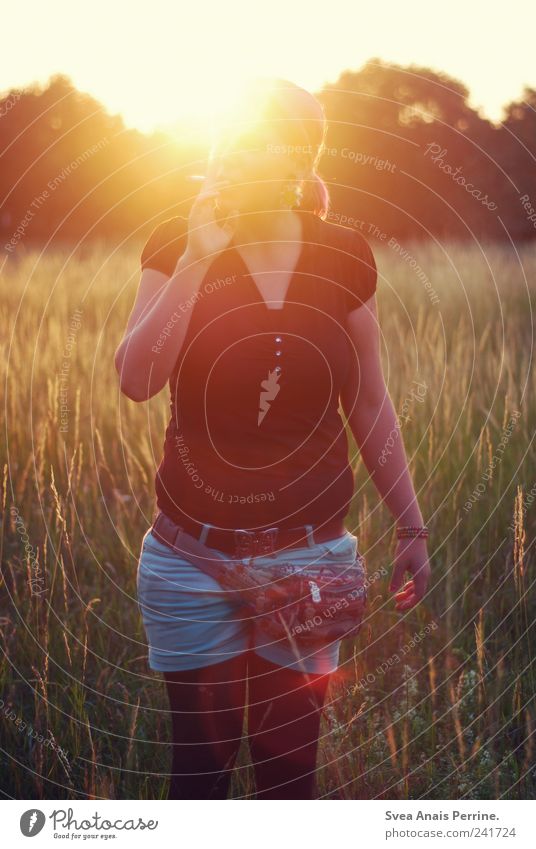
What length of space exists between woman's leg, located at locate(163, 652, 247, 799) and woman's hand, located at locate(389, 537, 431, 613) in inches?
17.2

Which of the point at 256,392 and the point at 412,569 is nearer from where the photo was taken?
the point at 256,392

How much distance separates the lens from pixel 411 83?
5.10 metres

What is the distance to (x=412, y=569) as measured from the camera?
2.08 meters

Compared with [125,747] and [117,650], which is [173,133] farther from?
[125,747]

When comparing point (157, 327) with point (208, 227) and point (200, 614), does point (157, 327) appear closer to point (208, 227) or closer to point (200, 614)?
point (208, 227)

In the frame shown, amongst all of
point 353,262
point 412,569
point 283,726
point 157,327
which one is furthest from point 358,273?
point 283,726

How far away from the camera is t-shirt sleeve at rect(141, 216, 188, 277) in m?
1.74

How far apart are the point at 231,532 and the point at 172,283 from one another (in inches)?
21.7

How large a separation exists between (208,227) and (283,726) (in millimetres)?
1169

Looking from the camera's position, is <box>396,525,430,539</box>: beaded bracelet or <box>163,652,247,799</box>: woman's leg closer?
<box>163,652,247,799</box>: woman's leg

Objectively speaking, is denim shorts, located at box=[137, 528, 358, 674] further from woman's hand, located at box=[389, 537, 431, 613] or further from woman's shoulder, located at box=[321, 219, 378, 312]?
woman's shoulder, located at box=[321, 219, 378, 312]

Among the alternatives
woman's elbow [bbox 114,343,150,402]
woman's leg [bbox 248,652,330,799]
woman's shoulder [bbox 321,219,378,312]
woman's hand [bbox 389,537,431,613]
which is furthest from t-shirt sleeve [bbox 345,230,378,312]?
woman's leg [bbox 248,652,330,799]

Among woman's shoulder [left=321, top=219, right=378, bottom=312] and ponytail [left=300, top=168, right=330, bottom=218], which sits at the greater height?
ponytail [left=300, top=168, right=330, bottom=218]

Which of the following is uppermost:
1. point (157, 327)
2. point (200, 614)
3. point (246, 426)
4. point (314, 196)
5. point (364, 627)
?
point (314, 196)
